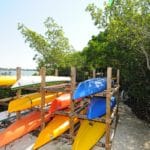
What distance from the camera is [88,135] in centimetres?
700

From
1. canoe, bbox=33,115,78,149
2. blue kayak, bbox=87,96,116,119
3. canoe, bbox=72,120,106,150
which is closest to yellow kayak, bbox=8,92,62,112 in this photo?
canoe, bbox=33,115,78,149

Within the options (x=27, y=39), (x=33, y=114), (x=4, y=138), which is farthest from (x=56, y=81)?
(x=27, y=39)

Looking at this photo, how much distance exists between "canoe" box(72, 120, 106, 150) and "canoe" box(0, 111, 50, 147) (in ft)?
4.20

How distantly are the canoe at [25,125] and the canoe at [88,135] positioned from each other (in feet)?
2.81

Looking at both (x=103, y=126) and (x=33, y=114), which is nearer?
(x=103, y=126)

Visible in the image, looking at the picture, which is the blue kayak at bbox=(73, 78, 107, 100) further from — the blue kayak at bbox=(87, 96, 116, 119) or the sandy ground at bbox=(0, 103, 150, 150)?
the sandy ground at bbox=(0, 103, 150, 150)

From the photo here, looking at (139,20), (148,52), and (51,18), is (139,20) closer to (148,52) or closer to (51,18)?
(148,52)

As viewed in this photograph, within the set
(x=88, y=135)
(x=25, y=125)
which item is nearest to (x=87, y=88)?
(x=88, y=135)

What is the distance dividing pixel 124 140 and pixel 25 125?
289 centimetres

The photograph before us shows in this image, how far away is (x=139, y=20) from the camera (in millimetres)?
9938

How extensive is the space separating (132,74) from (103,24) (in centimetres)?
245

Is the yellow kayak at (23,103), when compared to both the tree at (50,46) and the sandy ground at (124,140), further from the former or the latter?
the tree at (50,46)

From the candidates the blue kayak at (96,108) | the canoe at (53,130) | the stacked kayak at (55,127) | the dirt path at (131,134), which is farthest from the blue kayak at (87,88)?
the dirt path at (131,134)

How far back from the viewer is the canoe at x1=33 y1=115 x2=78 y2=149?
260 inches
